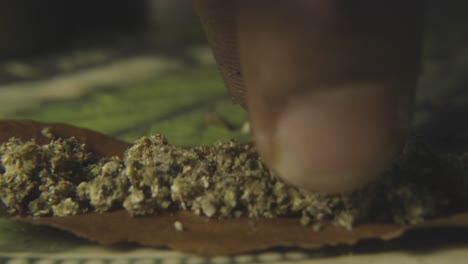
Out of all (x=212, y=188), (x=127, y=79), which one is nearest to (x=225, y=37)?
(x=212, y=188)

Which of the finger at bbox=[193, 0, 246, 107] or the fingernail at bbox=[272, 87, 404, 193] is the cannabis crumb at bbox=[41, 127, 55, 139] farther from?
the fingernail at bbox=[272, 87, 404, 193]

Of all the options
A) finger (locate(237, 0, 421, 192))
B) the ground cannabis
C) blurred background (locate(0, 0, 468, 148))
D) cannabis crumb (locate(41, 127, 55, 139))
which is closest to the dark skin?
finger (locate(237, 0, 421, 192))

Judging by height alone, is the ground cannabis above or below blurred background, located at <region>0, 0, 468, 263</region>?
below

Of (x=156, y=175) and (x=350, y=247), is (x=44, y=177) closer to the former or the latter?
(x=156, y=175)

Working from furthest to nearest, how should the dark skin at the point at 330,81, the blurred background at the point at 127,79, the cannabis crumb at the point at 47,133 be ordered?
the blurred background at the point at 127,79 → the cannabis crumb at the point at 47,133 → the dark skin at the point at 330,81

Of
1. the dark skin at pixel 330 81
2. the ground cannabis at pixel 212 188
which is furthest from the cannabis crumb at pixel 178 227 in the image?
the dark skin at pixel 330 81

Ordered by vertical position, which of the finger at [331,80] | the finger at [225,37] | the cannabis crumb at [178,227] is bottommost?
the cannabis crumb at [178,227]

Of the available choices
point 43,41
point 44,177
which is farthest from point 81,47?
point 44,177

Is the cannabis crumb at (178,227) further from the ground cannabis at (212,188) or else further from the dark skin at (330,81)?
the dark skin at (330,81)
